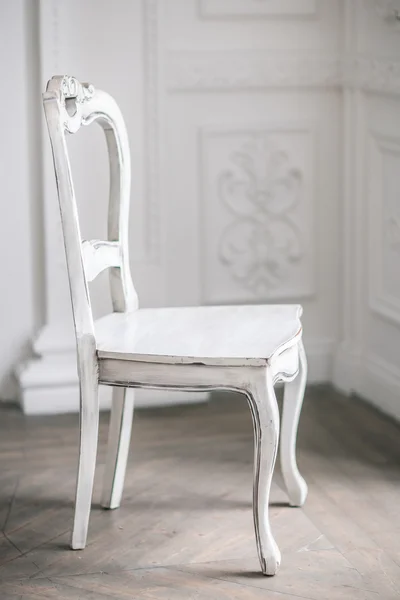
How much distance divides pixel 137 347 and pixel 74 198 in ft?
1.07

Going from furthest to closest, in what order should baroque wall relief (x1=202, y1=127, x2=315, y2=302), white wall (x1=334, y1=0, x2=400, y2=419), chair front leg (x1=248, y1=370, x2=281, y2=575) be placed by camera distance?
1. baroque wall relief (x1=202, y1=127, x2=315, y2=302)
2. white wall (x1=334, y1=0, x2=400, y2=419)
3. chair front leg (x1=248, y1=370, x2=281, y2=575)

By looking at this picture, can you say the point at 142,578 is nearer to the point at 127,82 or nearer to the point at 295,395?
the point at 295,395

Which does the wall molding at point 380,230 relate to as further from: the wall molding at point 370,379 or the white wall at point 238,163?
the wall molding at point 370,379

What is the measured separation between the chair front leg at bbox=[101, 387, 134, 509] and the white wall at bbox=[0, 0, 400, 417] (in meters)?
0.78

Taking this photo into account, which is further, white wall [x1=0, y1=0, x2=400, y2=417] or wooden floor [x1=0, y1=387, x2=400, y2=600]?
white wall [x1=0, y1=0, x2=400, y2=417]

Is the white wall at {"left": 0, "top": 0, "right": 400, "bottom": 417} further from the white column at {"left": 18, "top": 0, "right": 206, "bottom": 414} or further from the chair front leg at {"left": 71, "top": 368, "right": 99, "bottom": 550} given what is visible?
the chair front leg at {"left": 71, "top": 368, "right": 99, "bottom": 550}

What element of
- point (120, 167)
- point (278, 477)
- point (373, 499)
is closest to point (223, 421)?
point (278, 477)

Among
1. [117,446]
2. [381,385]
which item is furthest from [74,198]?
[381,385]

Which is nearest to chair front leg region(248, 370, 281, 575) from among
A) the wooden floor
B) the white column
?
the wooden floor

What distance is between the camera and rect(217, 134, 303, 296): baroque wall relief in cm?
332

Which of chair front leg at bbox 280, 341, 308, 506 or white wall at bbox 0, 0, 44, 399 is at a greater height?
white wall at bbox 0, 0, 44, 399

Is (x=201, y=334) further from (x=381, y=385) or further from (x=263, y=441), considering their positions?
(x=381, y=385)

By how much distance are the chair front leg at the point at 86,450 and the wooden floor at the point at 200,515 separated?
52mm

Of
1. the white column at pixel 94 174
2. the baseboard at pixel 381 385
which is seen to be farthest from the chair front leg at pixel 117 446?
the baseboard at pixel 381 385
